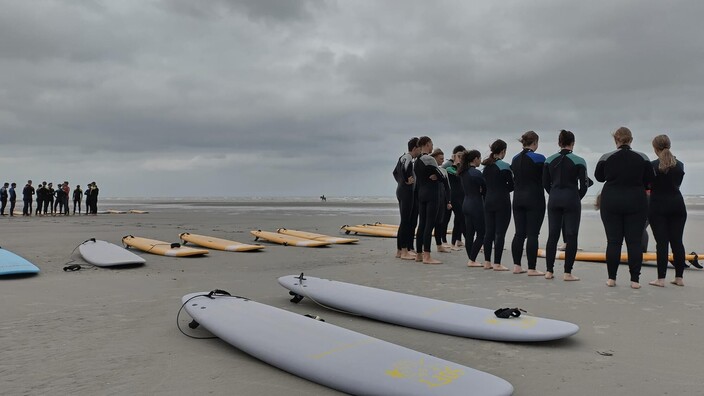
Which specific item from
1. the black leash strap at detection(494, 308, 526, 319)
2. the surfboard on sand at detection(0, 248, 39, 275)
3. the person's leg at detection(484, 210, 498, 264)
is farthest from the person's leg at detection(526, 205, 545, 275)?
the surfboard on sand at detection(0, 248, 39, 275)

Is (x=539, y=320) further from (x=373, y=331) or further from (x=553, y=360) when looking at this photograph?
(x=373, y=331)

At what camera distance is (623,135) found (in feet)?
16.4

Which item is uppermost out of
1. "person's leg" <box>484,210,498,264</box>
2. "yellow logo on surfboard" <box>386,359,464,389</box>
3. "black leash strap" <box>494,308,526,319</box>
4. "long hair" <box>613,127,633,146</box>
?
"long hair" <box>613,127,633,146</box>

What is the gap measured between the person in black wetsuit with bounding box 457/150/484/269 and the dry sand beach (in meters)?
0.60

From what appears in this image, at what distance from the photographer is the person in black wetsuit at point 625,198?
495cm

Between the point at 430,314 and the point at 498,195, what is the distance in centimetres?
312

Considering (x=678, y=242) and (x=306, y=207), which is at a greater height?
(x=678, y=242)

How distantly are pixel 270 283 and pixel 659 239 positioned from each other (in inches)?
170

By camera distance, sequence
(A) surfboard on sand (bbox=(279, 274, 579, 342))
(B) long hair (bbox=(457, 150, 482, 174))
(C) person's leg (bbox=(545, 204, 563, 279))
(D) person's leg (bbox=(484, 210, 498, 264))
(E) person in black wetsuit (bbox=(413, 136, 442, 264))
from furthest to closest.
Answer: (B) long hair (bbox=(457, 150, 482, 174)) < (E) person in black wetsuit (bbox=(413, 136, 442, 264)) < (D) person's leg (bbox=(484, 210, 498, 264)) < (C) person's leg (bbox=(545, 204, 563, 279)) < (A) surfboard on sand (bbox=(279, 274, 579, 342))

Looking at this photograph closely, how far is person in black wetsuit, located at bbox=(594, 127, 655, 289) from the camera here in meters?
4.95

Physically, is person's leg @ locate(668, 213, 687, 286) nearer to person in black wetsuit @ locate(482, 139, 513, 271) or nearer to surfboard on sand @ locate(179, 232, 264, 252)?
person in black wetsuit @ locate(482, 139, 513, 271)

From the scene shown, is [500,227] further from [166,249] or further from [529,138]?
[166,249]

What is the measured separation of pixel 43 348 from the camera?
9.96 feet

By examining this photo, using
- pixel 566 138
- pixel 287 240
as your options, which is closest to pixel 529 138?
pixel 566 138
